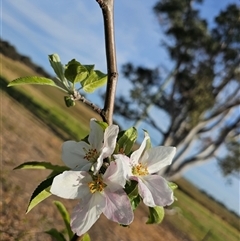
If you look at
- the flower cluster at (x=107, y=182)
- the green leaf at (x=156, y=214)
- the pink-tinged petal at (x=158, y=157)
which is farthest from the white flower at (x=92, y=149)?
the green leaf at (x=156, y=214)

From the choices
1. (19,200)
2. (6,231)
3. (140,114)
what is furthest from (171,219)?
(6,231)

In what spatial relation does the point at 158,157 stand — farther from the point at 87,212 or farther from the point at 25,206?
the point at 25,206

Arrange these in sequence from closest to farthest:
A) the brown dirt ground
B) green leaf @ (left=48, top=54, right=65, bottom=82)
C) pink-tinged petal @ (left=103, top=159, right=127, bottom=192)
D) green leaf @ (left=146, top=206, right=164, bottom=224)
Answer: pink-tinged petal @ (left=103, top=159, right=127, bottom=192) < green leaf @ (left=48, top=54, right=65, bottom=82) < green leaf @ (left=146, top=206, right=164, bottom=224) < the brown dirt ground

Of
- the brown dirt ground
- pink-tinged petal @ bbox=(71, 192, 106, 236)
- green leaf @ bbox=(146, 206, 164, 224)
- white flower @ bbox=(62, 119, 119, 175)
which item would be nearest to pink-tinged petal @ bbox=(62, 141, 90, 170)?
white flower @ bbox=(62, 119, 119, 175)

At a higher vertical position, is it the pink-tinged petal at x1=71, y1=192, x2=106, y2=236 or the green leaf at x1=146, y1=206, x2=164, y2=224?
the green leaf at x1=146, y1=206, x2=164, y2=224

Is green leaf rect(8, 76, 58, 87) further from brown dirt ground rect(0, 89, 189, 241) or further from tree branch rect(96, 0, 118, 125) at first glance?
brown dirt ground rect(0, 89, 189, 241)

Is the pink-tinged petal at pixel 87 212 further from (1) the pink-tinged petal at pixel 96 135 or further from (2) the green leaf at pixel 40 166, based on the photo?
(2) the green leaf at pixel 40 166

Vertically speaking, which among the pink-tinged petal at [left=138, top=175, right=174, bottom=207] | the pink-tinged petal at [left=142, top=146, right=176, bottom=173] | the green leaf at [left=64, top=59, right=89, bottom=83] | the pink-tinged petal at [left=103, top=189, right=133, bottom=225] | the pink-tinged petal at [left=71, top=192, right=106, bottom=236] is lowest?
the pink-tinged petal at [left=71, top=192, right=106, bottom=236]

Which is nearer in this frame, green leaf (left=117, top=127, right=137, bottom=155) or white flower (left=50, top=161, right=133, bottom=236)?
white flower (left=50, top=161, right=133, bottom=236)
